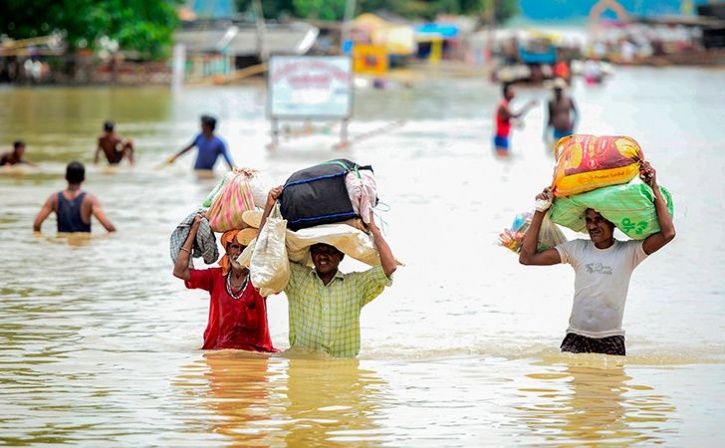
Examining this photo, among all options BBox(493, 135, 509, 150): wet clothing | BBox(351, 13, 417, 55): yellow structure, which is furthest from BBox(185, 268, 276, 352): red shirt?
BBox(351, 13, 417, 55): yellow structure

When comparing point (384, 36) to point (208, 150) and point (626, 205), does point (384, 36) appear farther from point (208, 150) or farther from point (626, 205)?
point (626, 205)

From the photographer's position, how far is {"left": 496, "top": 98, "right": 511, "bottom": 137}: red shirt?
23281 mm

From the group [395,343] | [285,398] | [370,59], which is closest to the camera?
[285,398]

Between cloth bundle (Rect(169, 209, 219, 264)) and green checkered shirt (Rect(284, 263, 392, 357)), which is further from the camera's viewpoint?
cloth bundle (Rect(169, 209, 219, 264))

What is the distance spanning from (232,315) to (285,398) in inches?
24.3

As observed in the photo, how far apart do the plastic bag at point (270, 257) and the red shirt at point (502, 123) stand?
53.2ft

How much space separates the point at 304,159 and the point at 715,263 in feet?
39.6

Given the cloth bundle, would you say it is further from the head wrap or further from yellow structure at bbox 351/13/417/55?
yellow structure at bbox 351/13/417/55

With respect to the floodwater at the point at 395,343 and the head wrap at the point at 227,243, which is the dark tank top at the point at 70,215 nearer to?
the floodwater at the point at 395,343

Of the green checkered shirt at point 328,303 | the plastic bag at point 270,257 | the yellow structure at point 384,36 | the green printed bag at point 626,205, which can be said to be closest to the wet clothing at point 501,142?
the green printed bag at point 626,205

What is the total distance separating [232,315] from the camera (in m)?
7.75

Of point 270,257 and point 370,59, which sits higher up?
point 370,59

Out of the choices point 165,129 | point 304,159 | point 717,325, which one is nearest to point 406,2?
point 165,129

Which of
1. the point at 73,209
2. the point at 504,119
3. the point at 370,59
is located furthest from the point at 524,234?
the point at 370,59
